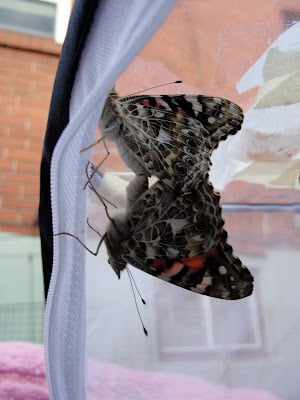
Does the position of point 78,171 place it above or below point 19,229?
below

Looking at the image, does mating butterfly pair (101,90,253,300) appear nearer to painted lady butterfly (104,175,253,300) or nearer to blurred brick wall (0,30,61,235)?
painted lady butterfly (104,175,253,300)

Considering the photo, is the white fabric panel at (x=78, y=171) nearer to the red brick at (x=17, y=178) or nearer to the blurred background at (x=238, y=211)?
the blurred background at (x=238, y=211)

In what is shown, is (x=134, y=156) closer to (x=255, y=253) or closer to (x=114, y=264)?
(x=114, y=264)

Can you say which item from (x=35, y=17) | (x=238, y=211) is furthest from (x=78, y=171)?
(x=35, y=17)

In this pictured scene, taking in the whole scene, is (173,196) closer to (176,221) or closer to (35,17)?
(176,221)

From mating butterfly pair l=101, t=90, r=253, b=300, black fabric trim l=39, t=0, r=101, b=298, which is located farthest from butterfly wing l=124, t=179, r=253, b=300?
black fabric trim l=39, t=0, r=101, b=298

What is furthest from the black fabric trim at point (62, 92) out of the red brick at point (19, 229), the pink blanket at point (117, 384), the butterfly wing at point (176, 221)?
the red brick at point (19, 229)

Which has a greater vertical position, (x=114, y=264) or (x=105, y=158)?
(x=105, y=158)

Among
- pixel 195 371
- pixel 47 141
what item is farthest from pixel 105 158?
pixel 195 371
